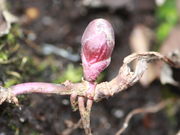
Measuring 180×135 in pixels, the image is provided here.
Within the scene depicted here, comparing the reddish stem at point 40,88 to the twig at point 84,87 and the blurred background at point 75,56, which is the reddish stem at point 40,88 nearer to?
the twig at point 84,87

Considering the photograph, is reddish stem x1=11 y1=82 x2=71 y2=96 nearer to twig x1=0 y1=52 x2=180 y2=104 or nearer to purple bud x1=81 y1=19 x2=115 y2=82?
twig x1=0 y1=52 x2=180 y2=104

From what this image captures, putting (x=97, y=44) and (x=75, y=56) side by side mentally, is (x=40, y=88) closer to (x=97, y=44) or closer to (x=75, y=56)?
(x=97, y=44)

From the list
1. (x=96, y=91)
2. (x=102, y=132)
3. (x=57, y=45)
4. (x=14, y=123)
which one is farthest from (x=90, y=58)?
(x=57, y=45)

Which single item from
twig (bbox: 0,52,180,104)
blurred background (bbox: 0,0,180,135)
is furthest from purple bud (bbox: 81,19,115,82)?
blurred background (bbox: 0,0,180,135)

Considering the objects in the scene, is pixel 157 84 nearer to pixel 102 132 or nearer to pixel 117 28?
pixel 117 28

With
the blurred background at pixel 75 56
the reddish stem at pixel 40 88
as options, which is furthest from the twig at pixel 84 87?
the blurred background at pixel 75 56

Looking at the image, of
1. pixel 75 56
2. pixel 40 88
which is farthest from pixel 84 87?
pixel 75 56
